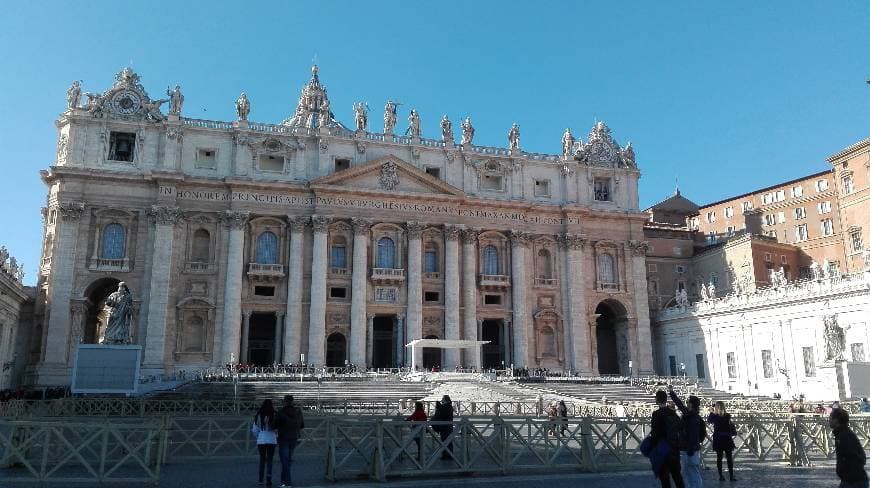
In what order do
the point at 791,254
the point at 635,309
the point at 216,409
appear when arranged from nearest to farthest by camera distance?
A: the point at 216,409 → the point at 635,309 → the point at 791,254

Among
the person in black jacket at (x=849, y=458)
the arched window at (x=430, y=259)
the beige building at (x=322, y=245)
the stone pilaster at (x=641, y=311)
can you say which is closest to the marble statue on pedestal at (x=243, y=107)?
the beige building at (x=322, y=245)

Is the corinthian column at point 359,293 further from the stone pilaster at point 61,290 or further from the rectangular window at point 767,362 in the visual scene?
the rectangular window at point 767,362

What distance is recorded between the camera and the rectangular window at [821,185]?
5919 cm

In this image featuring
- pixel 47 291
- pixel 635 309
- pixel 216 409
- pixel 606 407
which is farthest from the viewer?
pixel 635 309

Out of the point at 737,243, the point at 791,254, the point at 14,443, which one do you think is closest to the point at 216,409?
the point at 14,443

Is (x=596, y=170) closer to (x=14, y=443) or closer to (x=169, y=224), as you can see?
(x=169, y=224)

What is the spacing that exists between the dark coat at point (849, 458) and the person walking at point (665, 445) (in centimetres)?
226

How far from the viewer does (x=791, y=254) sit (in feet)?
192

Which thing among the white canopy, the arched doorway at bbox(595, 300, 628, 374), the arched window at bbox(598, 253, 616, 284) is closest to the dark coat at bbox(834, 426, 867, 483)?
the white canopy

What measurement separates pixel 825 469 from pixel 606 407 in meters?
9.26

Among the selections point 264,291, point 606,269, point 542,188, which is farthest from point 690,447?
point 606,269

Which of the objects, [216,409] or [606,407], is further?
[216,409]

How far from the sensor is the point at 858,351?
36.7m

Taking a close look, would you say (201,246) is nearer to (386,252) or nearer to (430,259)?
(386,252)
